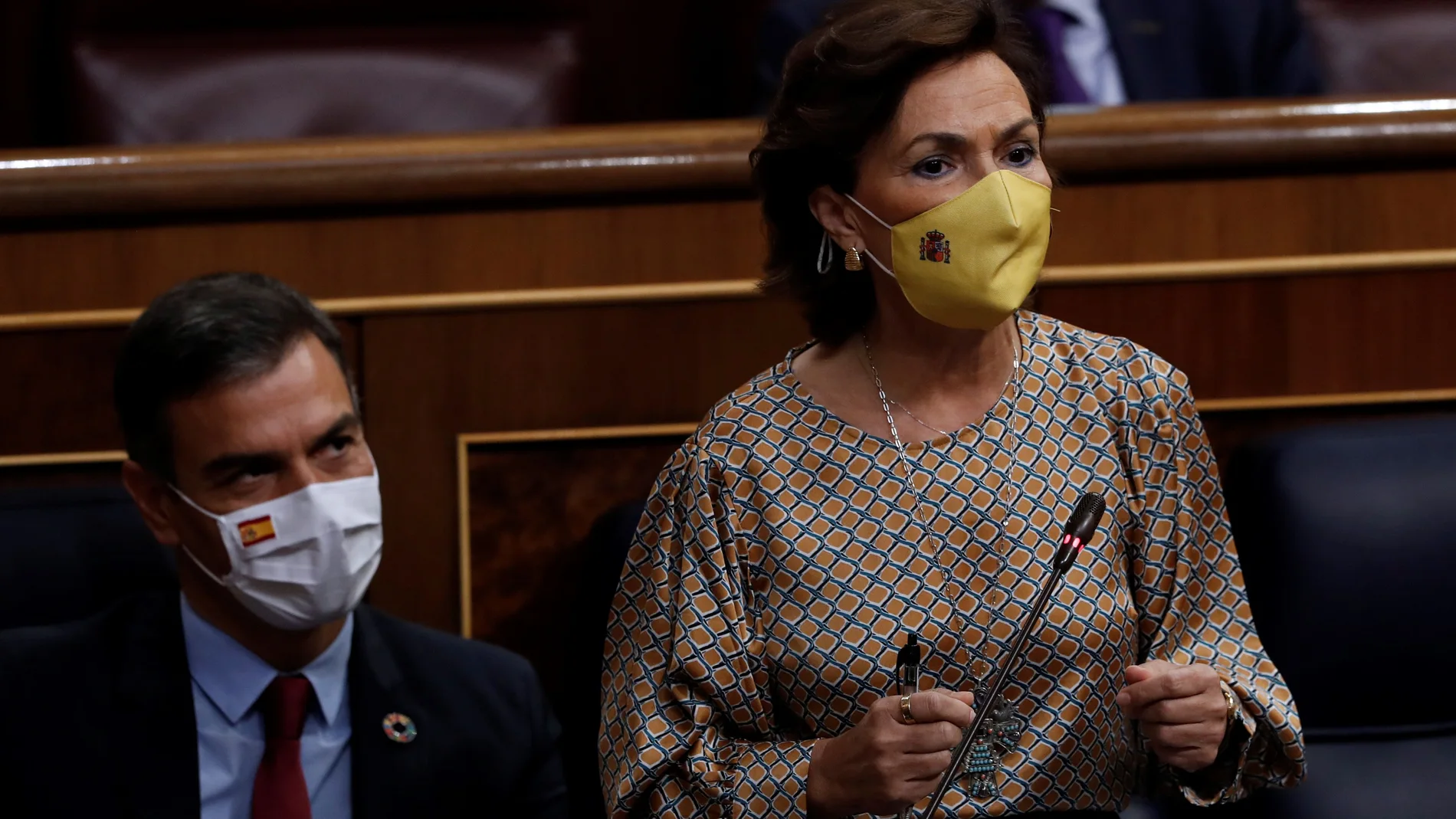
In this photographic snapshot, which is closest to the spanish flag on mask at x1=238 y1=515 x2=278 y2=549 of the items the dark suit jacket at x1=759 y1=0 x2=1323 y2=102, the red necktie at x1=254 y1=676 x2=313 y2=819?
the red necktie at x1=254 y1=676 x2=313 y2=819

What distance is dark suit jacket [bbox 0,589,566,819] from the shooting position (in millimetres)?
1257

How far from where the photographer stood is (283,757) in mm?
1274

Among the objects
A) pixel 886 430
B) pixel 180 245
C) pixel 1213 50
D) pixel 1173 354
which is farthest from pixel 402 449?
pixel 1213 50

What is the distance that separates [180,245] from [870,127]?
2.02 feet

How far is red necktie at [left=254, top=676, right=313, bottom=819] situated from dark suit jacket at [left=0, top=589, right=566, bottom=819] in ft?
0.13

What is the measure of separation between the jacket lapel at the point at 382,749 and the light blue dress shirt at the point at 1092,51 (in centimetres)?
103

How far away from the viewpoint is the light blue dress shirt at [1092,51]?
76.0 inches

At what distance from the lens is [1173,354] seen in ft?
4.99

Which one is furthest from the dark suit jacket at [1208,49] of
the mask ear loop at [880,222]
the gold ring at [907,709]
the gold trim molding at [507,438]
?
the gold ring at [907,709]

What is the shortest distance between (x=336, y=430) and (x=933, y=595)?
1.47 ft

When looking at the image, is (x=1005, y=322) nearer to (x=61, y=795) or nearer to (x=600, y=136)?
(x=600, y=136)

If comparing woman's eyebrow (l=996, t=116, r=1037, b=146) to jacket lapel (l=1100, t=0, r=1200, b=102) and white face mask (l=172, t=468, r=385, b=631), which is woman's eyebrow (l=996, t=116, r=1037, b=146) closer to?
white face mask (l=172, t=468, r=385, b=631)

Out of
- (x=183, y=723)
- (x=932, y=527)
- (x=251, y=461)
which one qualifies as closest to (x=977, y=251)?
(x=932, y=527)

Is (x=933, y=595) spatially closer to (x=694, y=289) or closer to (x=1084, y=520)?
(x=1084, y=520)
